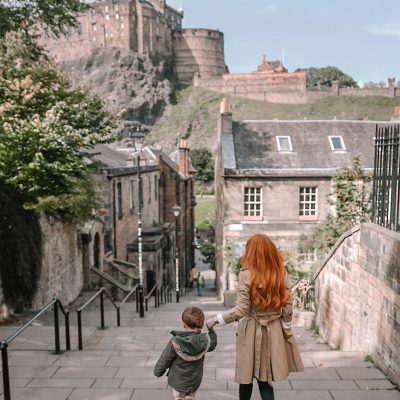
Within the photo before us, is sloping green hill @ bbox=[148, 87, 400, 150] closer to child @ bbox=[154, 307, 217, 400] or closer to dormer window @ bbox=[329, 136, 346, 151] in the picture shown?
dormer window @ bbox=[329, 136, 346, 151]

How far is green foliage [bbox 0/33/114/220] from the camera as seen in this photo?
433 inches

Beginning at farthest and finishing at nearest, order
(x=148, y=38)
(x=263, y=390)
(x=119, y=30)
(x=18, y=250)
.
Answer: (x=148, y=38)
(x=119, y=30)
(x=18, y=250)
(x=263, y=390)

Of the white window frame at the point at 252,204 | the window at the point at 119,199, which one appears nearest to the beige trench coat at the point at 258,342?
the white window frame at the point at 252,204

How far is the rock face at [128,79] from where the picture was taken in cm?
9431

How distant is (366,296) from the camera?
620 centimetres

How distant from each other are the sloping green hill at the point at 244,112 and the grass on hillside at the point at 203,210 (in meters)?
27.1

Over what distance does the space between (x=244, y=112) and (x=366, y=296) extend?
96.8m

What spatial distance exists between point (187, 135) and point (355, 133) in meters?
75.8

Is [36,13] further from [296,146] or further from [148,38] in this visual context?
[148,38]

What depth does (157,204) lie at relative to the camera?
1271 inches

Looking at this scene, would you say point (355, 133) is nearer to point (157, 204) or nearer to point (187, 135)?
point (157, 204)

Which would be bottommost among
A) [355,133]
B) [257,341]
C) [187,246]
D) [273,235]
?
[187,246]

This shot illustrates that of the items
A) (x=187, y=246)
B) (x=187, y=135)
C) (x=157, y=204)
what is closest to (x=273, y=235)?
(x=157, y=204)

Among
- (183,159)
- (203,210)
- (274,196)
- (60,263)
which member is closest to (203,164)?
(203,210)
